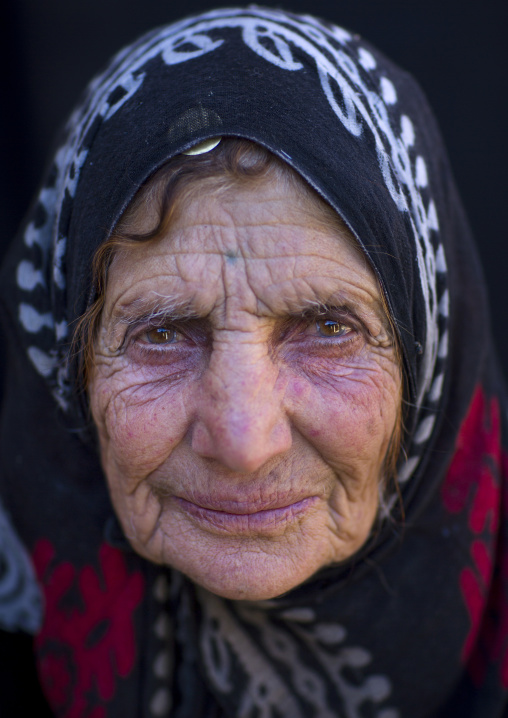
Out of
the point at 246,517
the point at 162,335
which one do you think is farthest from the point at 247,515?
the point at 162,335

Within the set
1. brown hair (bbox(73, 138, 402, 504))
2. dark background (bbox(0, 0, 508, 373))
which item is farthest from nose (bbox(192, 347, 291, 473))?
dark background (bbox(0, 0, 508, 373))

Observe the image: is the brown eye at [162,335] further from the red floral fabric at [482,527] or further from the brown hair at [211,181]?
the red floral fabric at [482,527]

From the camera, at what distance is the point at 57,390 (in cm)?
170

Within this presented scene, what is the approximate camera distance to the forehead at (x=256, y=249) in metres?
1.27

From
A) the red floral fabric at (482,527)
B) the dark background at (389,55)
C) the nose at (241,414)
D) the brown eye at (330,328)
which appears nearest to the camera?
the nose at (241,414)

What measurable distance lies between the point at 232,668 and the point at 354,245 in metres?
1.31

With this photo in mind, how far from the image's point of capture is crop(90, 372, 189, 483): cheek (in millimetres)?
1362

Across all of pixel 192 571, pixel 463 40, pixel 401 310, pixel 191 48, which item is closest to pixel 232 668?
pixel 192 571

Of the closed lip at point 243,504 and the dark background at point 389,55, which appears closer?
the closed lip at point 243,504

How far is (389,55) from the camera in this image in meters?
3.15

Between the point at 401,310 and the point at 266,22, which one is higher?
the point at 266,22

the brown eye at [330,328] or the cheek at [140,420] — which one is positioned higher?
the brown eye at [330,328]

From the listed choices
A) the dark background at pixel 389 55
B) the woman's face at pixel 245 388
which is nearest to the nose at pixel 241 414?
the woman's face at pixel 245 388

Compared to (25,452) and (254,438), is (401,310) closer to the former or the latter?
(254,438)
